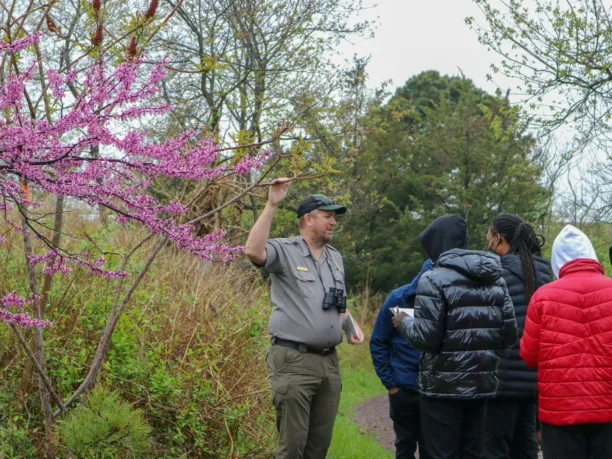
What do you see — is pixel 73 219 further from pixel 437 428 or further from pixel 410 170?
pixel 410 170

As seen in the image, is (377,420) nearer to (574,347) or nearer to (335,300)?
(335,300)

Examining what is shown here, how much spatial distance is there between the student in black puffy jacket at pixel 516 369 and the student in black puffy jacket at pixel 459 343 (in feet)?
1.80

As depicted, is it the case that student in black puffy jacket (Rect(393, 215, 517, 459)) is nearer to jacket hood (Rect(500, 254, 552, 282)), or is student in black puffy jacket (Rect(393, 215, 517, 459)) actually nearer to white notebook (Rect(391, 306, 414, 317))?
white notebook (Rect(391, 306, 414, 317))

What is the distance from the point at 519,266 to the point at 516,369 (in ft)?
2.48

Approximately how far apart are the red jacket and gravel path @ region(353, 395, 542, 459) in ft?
15.9

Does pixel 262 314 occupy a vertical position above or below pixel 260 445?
above

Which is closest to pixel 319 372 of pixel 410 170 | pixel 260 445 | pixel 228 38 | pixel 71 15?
pixel 260 445

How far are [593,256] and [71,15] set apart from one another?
521 inches

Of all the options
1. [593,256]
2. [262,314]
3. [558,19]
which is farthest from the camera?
[558,19]

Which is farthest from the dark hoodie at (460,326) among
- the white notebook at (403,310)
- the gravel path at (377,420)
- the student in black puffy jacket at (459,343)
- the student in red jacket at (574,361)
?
the gravel path at (377,420)

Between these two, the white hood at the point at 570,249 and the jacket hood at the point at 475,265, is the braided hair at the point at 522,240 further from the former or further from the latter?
the white hood at the point at 570,249

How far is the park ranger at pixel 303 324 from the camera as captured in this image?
507 cm

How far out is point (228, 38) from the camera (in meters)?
15.3

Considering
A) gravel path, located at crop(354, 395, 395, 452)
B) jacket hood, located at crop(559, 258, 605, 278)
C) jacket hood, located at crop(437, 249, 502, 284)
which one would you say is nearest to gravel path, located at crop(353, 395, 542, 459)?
gravel path, located at crop(354, 395, 395, 452)
